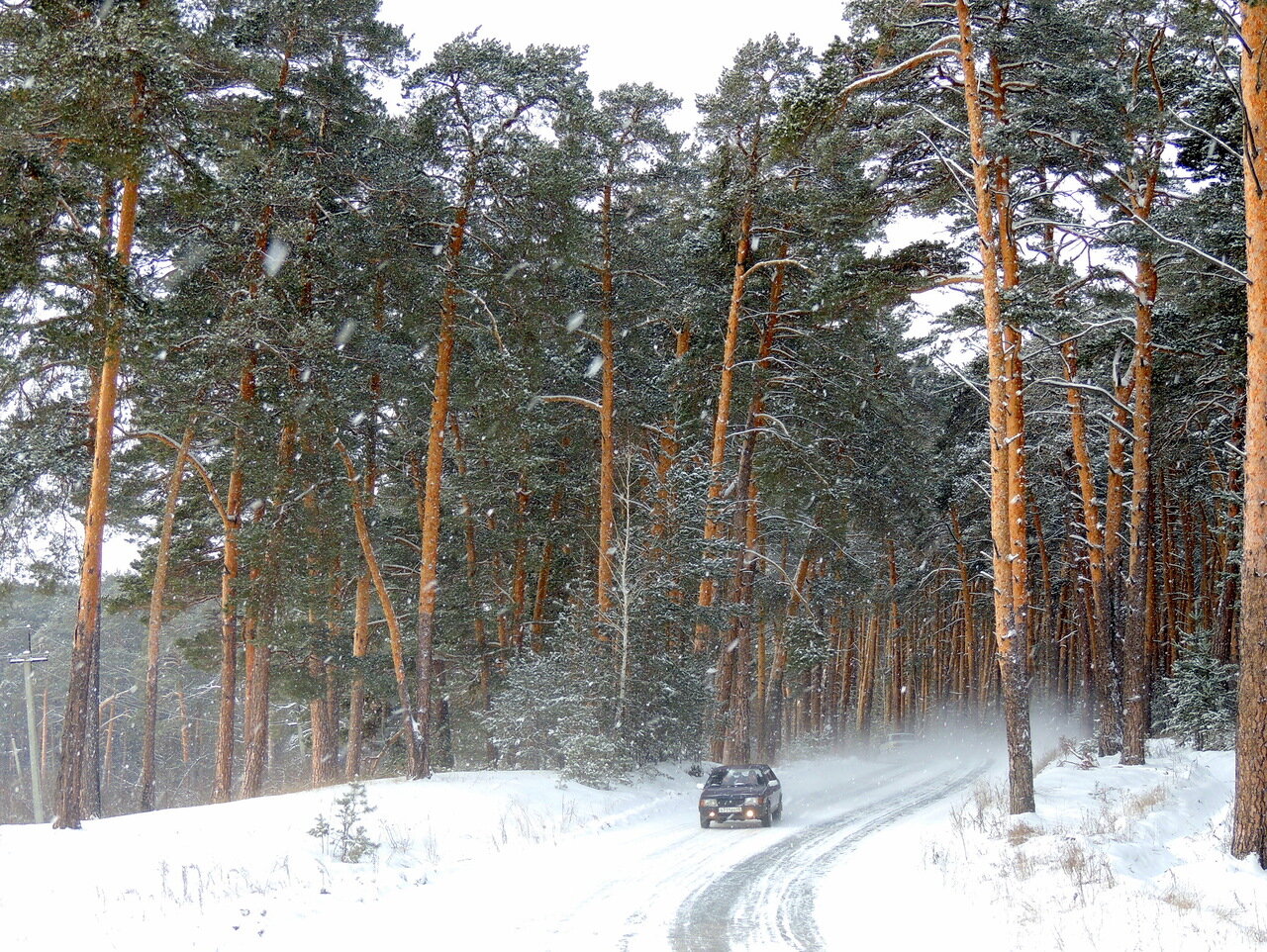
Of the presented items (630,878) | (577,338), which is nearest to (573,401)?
(577,338)

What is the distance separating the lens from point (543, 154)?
61.7ft

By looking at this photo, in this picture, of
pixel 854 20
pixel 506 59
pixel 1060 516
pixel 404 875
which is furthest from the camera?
pixel 1060 516

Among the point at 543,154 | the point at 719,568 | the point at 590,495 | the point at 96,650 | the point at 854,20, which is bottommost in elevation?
the point at 96,650

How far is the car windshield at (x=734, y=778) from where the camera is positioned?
18625 mm

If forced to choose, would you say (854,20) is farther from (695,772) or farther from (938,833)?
(695,772)

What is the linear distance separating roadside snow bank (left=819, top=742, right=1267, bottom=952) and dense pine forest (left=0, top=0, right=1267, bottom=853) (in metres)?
1.16

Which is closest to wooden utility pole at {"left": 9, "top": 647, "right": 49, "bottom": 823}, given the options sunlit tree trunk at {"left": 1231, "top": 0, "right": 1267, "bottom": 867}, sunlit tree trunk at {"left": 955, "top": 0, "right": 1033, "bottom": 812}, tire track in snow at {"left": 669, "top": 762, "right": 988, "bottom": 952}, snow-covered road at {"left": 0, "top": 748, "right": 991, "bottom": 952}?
snow-covered road at {"left": 0, "top": 748, "right": 991, "bottom": 952}

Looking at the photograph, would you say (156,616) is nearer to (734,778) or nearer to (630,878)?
(734,778)

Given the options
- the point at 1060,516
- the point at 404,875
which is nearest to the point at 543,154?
the point at 404,875

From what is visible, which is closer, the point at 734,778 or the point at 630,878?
the point at 630,878

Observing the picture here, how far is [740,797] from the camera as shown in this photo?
17.8 meters

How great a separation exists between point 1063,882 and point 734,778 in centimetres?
929

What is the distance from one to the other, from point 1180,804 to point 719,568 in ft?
36.6

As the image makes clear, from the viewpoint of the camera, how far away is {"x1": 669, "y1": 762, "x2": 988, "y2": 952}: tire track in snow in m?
9.13
